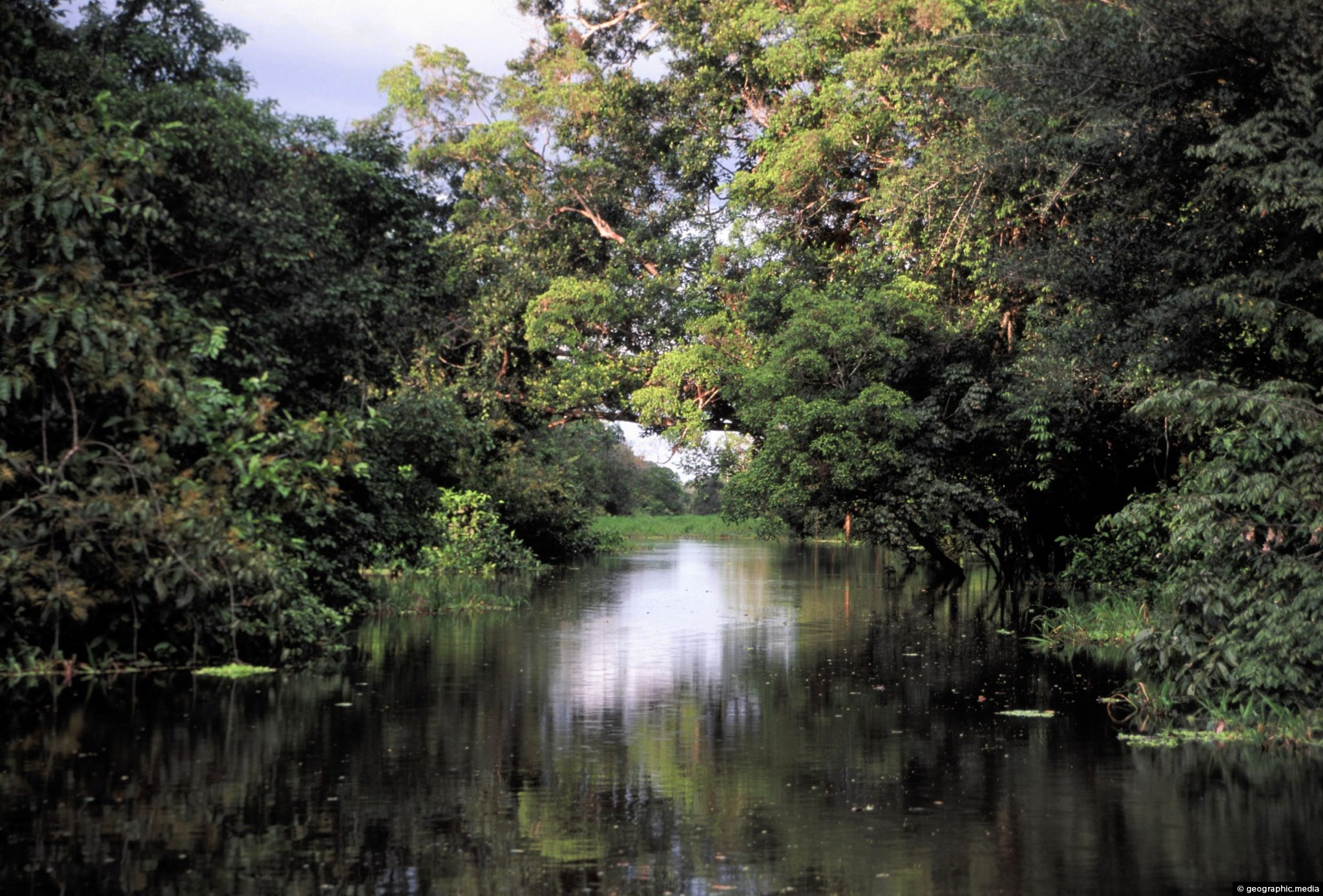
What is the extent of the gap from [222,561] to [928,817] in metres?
7.66

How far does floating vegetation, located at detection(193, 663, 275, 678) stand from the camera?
13320 millimetres

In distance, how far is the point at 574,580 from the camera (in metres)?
29.8

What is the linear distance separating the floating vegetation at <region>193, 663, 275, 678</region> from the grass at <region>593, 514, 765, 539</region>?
4429 centimetres

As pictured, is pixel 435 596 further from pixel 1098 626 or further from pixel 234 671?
pixel 1098 626

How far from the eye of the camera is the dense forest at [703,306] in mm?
11422

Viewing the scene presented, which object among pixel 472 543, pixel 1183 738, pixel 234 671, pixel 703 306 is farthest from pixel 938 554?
pixel 1183 738

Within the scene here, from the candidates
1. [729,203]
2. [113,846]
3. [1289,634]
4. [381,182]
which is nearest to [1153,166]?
[1289,634]

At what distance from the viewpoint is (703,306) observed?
30.1 metres

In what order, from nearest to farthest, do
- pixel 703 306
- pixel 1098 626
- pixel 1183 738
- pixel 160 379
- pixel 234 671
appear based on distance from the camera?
1. pixel 1183 738
2. pixel 160 379
3. pixel 234 671
4. pixel 1098 626
5. pixel 703 306

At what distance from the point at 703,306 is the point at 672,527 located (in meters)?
43.8

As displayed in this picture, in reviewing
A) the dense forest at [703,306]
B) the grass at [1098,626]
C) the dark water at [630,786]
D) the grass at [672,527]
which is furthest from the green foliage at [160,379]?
the grass at [672,527]

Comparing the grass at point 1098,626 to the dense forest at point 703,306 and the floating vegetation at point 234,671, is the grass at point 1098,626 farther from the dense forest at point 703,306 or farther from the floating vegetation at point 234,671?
the floating vegetation at point 234,671

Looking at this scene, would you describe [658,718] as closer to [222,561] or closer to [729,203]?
[222,561]

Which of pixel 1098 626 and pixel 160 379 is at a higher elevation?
pixel 160 379
